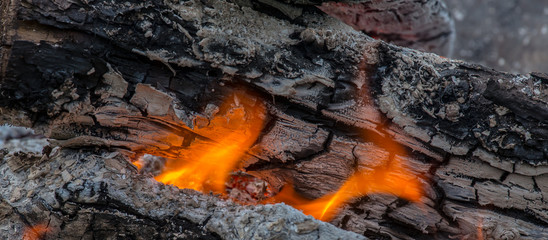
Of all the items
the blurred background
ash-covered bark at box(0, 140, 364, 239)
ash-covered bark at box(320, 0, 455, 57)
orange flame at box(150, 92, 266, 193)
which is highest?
the blurred background

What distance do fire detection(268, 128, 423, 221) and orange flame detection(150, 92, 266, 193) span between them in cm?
41

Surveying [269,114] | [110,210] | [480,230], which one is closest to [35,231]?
[110,210]

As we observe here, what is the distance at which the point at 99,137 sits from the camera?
158 centimetres

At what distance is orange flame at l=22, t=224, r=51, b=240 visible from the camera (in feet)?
4.86

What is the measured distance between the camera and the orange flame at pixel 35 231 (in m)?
1.48

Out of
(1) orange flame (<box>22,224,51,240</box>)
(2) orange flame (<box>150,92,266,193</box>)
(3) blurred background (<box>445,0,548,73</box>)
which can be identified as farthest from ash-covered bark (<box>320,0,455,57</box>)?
(3) blurred background (<box>445,0,548,73</box>)

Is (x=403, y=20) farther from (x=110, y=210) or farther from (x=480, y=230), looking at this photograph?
(x=110, y=210)

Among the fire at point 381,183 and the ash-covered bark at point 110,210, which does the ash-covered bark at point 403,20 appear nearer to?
the fire at point 381,183

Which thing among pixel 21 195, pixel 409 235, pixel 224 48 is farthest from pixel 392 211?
pixel 21 195

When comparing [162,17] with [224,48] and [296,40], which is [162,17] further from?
[296,40]

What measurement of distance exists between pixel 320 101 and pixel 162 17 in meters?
A: 0.65

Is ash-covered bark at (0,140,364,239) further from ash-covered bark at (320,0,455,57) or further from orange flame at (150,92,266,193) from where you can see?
ash-covered bark at (320,0,455,57)

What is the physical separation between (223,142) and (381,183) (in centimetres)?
65

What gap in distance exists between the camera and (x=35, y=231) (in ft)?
4.87
